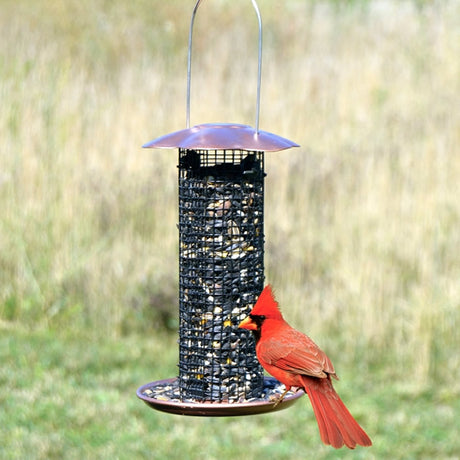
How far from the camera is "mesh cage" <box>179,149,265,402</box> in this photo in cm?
382

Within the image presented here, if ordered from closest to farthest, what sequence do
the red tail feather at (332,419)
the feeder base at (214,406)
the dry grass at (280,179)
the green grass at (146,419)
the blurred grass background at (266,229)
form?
the red tail feather at (332,419), the feeder base at (214,406), the green grass at (146,419), the blurred grass background at (266,229), the dry grass at (280,179)

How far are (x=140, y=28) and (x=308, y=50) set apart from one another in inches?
97.0

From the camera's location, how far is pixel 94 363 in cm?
749

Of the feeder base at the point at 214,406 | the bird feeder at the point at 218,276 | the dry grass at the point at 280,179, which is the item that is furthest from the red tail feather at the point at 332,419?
the dry grass at the point at 280,179

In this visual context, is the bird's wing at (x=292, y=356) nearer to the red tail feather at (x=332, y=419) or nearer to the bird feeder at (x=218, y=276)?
the red tail feather at (x=332, y=419)

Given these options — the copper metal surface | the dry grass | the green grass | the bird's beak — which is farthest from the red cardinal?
the dry grass

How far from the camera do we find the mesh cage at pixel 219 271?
3816 mm

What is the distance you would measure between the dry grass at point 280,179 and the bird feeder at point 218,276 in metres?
3.65

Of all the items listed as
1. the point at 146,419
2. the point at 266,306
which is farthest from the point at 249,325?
the point at 146,419

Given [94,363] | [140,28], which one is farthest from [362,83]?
[94,363]

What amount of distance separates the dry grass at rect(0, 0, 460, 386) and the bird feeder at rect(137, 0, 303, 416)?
3654 millimetres

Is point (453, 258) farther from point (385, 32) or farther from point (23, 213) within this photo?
point (385, 32)

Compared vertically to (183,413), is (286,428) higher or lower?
lower

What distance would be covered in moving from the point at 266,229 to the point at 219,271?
514 cm
